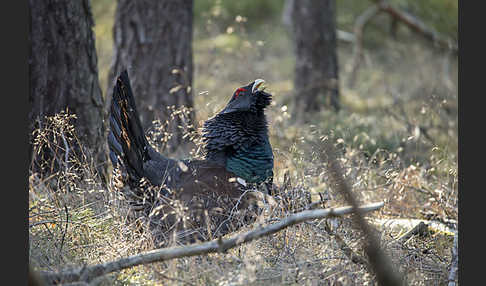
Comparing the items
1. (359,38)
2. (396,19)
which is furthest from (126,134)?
(396,19)

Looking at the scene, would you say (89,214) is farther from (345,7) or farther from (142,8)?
(345,7)

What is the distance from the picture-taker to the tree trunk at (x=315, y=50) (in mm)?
9312

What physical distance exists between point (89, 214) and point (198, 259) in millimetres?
1085

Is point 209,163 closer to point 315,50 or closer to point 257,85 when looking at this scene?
point 257,85

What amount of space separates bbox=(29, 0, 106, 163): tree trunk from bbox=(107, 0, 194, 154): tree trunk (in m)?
1.14

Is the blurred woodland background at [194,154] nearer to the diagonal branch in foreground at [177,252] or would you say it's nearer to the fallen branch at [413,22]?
the diagonal branch in foreground at [177,252]

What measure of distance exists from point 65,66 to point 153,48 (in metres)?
1.60

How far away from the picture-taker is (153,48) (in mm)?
6234

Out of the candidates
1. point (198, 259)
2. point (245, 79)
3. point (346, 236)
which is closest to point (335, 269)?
point (346, 236)

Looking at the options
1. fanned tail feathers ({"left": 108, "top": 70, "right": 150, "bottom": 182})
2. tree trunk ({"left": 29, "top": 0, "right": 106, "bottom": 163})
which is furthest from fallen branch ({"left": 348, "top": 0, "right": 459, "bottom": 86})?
fanned tail feathers ({"left": 108, "top": 70, "right": 150, "bottom": 182})

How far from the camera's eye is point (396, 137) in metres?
6.28

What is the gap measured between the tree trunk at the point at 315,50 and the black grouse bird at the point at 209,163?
194 inches

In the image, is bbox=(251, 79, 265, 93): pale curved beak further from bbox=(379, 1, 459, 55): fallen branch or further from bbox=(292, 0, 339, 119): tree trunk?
bbox=(379, 1, 459, 55): fallen branch

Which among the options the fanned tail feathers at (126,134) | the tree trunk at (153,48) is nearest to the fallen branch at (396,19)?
the tree trunk at (153,48)
